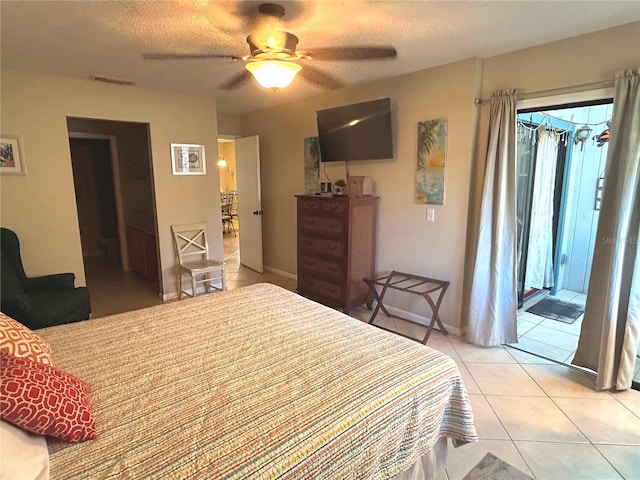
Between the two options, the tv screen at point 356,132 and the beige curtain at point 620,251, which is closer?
the beige curtain at point 620,251

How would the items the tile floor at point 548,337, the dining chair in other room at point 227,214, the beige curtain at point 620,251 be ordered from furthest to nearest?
1. the dining chair in other room at point 227,214
2. the tile floor at point 548,337
3. the beige curtain at point 620,251

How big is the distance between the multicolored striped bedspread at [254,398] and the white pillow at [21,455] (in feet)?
0.16

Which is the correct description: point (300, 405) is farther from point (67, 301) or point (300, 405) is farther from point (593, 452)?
point (67, 301)

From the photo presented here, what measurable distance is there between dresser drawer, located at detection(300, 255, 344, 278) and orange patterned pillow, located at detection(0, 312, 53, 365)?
2.50 metres

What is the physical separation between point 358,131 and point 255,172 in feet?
6.53

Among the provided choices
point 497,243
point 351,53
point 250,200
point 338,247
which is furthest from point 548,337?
point 250,200

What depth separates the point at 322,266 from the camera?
3693mm

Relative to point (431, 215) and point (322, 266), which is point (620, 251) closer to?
point (431, 215)

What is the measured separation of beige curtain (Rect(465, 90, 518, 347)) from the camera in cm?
274

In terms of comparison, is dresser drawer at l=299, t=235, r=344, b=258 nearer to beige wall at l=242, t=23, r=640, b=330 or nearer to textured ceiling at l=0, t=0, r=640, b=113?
beige wall at l=242, t=23, r=640, b=330

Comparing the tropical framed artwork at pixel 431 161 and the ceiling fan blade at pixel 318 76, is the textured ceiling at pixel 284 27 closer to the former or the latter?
the ceiling fan blade at pixel 318 76

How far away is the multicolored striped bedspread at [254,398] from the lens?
1018mm

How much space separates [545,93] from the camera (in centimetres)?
257

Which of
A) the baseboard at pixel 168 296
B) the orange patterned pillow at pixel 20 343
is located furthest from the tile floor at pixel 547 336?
the baseboard at pixel 168 296
